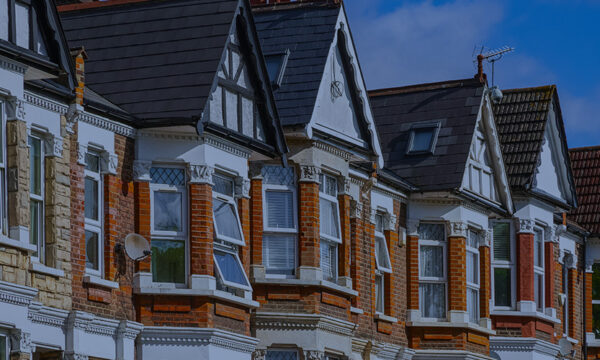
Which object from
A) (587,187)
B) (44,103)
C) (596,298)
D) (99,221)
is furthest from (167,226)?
(587,187)

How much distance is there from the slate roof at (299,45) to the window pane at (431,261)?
6.40 metres

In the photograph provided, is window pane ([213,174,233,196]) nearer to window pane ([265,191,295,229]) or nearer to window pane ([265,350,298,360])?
window pane ([265,191,295,229])

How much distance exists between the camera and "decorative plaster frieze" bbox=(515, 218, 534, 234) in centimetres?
3772

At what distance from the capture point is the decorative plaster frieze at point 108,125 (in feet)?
83.6

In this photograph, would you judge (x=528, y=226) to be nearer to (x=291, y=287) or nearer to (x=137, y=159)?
(x=291, y=287)

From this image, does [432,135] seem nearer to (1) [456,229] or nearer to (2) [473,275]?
(1) [456,229]

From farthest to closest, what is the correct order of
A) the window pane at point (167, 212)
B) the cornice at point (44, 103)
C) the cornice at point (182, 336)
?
1. the window pane at point (167, 212)
2. the cornice at point (182, 336)
3. the cornice at point (44, 103)

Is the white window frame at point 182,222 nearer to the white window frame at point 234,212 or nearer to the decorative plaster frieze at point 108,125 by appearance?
the white window frame at point 234,212

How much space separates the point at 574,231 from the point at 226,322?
1708 centimetres

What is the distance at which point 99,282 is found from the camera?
82.6 feet

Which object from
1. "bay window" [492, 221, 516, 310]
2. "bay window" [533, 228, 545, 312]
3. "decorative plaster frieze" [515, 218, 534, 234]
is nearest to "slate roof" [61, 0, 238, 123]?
"bay window" [492, 221, 516, 310]

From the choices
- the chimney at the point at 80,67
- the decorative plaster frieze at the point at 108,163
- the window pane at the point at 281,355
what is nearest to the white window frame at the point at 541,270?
the window pane at the point at 281,355

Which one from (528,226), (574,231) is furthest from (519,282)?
(574,231)

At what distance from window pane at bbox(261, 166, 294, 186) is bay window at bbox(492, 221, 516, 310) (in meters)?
9.16
